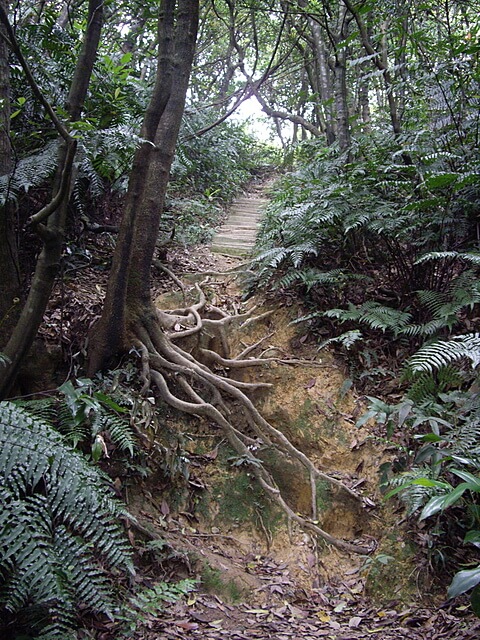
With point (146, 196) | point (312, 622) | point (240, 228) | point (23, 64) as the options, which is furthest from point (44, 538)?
point (240, 228)

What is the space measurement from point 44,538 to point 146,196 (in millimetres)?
2886

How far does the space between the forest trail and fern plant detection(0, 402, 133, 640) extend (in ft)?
16.1

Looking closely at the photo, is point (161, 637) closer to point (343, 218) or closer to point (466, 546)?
point (466, 546)

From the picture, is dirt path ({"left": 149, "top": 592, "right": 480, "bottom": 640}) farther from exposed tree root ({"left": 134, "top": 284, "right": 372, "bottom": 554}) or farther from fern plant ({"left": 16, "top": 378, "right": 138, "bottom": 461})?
fern plant ({"left": 16, "top": 378, "right": 138, "bottom": 461})

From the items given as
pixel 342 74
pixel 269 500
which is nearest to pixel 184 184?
pixel 342 74

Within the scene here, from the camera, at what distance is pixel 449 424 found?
3.15m

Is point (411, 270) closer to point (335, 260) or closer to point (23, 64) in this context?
point (335, 260)

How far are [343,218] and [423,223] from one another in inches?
32.1

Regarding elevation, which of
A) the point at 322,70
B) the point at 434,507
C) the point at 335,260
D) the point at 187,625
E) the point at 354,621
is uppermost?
the point at 322,70

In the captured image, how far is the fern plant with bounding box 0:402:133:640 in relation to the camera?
2113mm

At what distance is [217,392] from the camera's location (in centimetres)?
427

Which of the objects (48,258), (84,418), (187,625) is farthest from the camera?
(48,258)

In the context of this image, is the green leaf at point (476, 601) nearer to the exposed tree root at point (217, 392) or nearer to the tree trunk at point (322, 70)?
the exposed tree root at point (217, 392)

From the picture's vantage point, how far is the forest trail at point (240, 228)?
7.17 metres
